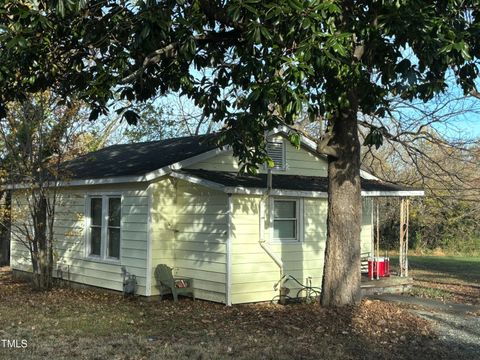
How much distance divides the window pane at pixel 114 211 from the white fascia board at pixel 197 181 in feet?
6.52

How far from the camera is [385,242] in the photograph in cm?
2942

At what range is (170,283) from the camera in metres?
11.4

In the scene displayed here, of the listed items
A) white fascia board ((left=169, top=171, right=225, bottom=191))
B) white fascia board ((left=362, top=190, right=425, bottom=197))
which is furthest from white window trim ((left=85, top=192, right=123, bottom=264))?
white fascia board ((left=362, top=190, right=425, bottom=197))

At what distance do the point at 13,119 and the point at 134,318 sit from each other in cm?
575

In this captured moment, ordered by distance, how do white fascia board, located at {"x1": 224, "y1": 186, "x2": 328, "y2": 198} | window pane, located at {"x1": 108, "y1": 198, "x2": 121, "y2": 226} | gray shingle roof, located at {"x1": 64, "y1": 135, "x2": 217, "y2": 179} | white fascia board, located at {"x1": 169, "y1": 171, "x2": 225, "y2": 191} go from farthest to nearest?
window pane, located at {"x1": 108, "y1": 198, "x2": 121, "y2": 226} → gray shingle roof, located at {"x1": 64, "y1": 135, "x2": 217, "y2": 179} → white fascia board, located at {"x1": 169, "y1": 171, "x2": 225, "y2": 191} → white fascia board, located at {"x1": 224, "y1": 186, "x2": 328, "y2": 198}

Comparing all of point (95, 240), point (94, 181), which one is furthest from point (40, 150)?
point (95, 240)

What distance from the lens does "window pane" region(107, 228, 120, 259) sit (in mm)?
12843

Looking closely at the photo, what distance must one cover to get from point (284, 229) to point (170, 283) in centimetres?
279

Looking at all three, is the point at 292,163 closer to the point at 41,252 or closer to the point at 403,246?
the point at 403,246

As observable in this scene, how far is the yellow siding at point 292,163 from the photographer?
12.8 metres

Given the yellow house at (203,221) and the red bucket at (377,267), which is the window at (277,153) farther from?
the red bucket at (377,267)

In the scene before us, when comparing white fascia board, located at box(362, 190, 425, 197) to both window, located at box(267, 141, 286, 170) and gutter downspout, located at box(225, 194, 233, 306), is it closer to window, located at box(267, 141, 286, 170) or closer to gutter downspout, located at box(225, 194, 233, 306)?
window, located at box(267, 141, 286, 170)

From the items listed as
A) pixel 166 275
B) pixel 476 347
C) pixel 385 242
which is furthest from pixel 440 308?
pixel 385 242

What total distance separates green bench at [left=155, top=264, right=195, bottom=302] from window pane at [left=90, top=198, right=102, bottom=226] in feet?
8.63
